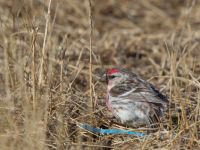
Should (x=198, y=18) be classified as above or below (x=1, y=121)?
above

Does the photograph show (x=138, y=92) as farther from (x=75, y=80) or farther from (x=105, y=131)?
(x=75, y=80)

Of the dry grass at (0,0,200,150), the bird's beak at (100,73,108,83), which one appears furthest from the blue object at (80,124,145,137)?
the bird's beak at (100,73,108,83)

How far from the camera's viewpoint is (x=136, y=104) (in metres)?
6.16

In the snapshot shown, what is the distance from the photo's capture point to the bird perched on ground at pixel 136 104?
6.13m

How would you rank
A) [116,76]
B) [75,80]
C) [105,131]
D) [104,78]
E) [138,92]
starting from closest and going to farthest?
[105,131] < [138,92] < [116,76] < [104,78] < [75,80]

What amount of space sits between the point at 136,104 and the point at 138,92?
138mm

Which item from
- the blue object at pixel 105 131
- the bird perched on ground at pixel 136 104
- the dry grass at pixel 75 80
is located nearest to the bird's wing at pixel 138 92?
the bird perched on ground at pixel 136 104

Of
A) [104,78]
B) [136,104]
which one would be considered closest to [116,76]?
[104,78]

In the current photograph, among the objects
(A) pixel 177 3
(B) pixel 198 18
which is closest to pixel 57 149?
(B) pixel 198 18

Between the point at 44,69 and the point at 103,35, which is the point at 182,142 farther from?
the point at 103,35

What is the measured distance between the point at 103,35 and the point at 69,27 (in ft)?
1.93

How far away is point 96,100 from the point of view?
656 centimetres

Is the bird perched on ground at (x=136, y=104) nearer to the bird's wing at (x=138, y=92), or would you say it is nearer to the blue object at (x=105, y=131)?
the bird's wing at (x=138, y=92)

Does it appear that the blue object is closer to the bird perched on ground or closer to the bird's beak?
the bird perched on ground
